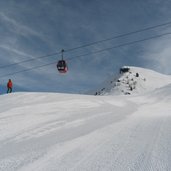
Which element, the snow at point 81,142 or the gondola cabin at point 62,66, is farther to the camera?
the gondola cabin at point 62,66

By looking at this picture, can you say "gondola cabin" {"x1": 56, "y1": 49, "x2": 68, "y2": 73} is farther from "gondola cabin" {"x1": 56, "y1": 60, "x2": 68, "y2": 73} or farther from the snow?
the snow

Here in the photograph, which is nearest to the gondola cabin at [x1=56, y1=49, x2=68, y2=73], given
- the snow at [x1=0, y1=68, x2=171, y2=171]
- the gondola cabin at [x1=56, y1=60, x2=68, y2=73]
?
the gondola cabin at [x1=56, y1=60, x2=68, y2=73]

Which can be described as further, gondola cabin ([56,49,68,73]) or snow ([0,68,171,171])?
gondola cabin ([56,49,68,73])

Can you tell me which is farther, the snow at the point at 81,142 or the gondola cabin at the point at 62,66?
the gondola cabin at the point at 62,66

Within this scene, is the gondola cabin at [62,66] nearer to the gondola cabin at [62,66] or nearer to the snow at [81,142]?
the gondola cabin at [62,66]

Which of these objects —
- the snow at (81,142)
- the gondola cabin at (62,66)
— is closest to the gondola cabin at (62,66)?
the gondola cabin at (62,66)

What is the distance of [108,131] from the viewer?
6.56 m

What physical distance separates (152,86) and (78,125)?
173m

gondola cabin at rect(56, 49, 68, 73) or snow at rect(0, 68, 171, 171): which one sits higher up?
gondola cabin at rect(56, 49, 68, 73)

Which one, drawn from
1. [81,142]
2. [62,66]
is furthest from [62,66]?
[81,142]

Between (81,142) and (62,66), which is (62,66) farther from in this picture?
(81,142)

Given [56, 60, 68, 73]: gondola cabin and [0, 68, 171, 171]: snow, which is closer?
[0, 68, 171, 171]: snow

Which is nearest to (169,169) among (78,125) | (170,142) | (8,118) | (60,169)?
(170,142)

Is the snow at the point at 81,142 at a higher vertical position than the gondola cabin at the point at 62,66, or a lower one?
lower
